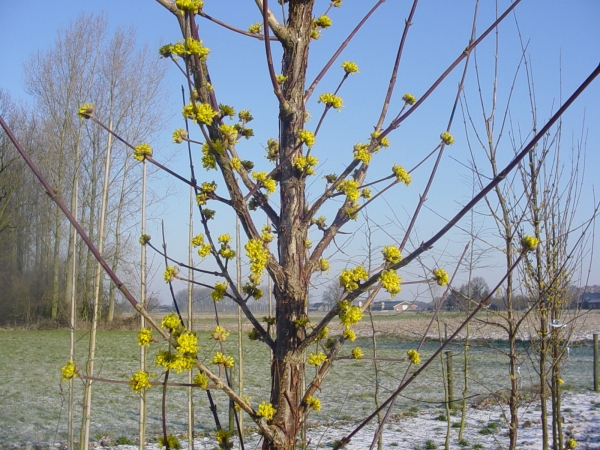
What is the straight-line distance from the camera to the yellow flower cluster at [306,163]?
4.76ft

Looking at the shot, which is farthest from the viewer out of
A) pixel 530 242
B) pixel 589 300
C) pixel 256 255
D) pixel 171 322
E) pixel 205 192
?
pixel 589 300

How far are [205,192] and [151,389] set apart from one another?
948cm

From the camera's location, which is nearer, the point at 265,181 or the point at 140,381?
the point at 140,381

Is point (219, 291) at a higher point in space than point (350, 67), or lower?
lower

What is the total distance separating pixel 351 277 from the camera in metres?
1.33

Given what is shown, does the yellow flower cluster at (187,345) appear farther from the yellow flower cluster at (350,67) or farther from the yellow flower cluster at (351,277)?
the yellow flower cluster at (350,67)

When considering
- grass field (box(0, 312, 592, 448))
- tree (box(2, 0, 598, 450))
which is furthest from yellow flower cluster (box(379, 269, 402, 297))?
grass field (box(0, 312, 592, 448))

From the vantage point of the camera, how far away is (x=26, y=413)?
8.05 metres

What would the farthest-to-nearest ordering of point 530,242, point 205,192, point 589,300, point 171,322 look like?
point 589,300, point 205,192, point 171,322, point 530,242

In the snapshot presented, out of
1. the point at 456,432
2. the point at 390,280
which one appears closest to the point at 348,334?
the point at 390,280

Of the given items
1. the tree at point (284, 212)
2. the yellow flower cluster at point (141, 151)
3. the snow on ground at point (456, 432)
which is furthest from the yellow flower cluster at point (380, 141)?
the snow on ground at point (456, 432)

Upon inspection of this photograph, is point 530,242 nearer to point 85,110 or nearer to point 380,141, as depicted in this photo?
point 380,141

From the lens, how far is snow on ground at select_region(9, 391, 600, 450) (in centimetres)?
640

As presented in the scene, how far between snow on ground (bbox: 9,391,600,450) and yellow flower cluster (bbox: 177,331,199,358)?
5061 millimetres
